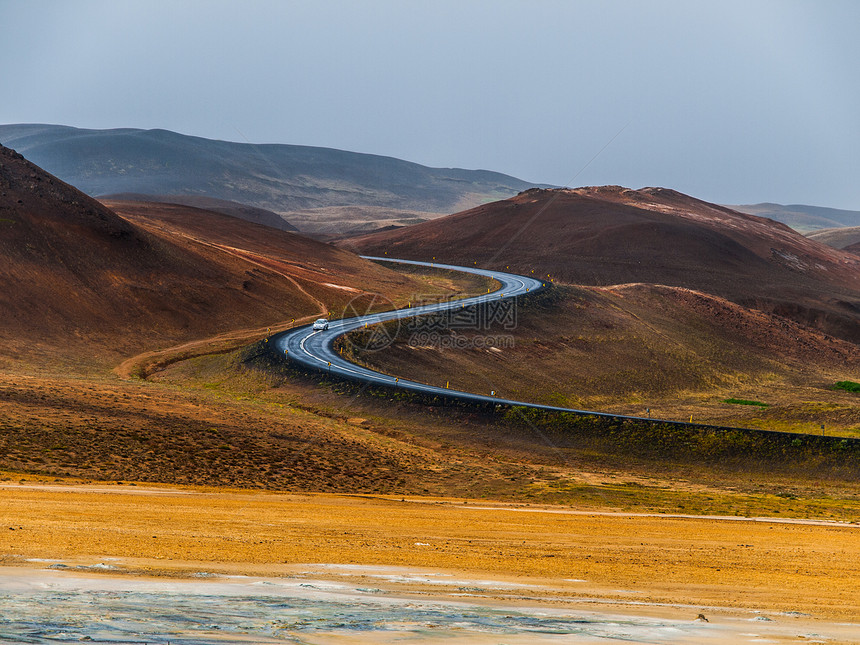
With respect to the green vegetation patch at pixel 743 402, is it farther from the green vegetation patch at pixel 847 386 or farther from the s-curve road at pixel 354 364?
the s-curve road at pixel 354 364

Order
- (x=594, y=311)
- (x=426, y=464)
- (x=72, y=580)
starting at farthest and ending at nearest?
1. (x=594, y=311)
2. (x=426, y=464)
3. (x=72, y=580)

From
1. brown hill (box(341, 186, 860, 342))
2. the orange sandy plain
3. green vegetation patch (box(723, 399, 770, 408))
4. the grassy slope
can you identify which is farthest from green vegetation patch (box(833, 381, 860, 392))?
the orange sandy plain

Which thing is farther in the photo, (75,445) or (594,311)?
(594,311)

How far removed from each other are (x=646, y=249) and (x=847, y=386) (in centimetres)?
6615

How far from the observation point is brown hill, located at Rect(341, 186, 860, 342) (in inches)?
4670

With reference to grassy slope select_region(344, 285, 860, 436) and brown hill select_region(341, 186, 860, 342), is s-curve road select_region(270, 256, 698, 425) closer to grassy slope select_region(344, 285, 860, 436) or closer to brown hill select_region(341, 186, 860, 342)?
grassy slope select_region(344, 285, 860, 436)

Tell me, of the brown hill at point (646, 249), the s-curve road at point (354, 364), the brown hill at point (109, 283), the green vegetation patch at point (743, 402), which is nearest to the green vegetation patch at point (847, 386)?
the green vegetation patch at point (743, 402)

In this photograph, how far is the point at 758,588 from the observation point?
13.6m

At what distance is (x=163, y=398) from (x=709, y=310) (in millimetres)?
75732

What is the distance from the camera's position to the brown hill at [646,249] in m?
119

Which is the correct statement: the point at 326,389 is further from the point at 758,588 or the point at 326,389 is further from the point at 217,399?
the point at 758,588

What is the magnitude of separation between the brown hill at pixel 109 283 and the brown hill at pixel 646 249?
47062mm

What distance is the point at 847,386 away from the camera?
240ft

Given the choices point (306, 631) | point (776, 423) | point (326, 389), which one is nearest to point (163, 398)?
point (326, 389)
